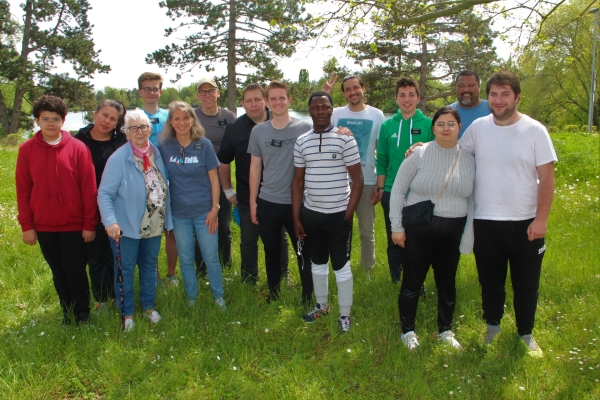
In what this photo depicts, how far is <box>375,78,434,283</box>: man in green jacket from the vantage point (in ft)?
15.2

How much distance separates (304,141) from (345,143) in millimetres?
357

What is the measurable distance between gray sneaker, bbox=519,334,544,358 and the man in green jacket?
5.55ft

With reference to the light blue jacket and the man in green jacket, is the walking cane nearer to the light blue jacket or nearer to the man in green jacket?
the light blue jacket

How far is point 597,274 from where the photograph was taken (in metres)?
5.09

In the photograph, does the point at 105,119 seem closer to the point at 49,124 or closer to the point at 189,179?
the point at 49,124

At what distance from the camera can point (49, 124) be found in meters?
3.87

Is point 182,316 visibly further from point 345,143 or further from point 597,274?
point 597,274

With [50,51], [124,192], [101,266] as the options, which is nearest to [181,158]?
[124,192]

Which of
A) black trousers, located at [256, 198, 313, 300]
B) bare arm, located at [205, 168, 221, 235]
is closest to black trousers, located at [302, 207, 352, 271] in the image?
black trousers, located at [256, 198, 313, 300]

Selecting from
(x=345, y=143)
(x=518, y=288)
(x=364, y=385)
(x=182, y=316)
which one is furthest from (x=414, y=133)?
(x=182, y=316)

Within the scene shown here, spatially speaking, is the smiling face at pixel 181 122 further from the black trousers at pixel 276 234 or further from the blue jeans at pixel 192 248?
the black trousers at pixel 276 234

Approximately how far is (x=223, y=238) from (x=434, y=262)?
108 inches

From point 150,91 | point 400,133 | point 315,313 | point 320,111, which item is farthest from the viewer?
point 150,91

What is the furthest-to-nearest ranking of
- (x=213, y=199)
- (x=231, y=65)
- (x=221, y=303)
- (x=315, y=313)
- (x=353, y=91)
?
(x=231, y=65), (x=353, y=91), (x=221, y=303), (x=213, y=199), (x=315, y=313)
